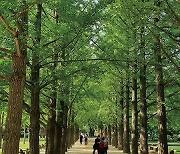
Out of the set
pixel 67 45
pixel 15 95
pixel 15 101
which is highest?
pixel 67 45

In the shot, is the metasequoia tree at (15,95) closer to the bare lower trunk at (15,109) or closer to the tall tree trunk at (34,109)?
the bare lower trunk at (15,109)

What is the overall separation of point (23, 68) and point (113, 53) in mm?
5795

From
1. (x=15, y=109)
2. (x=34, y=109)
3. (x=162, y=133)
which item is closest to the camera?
(x=15, y=109)

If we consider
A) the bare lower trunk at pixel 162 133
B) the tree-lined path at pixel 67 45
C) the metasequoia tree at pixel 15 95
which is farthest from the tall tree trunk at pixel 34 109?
the bare lower trunk at pixel 162 133

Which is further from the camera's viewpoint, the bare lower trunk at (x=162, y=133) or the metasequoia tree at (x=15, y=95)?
the bare lower trunk at (x=162, y=133)

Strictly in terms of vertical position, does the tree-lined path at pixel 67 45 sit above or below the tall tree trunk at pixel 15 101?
above

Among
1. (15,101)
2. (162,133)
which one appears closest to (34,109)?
(15,101)

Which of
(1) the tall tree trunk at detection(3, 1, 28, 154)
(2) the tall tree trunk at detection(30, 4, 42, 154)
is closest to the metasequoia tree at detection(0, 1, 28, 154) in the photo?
(1) the tall tree trunk at detection(3, 1, 28, 154)

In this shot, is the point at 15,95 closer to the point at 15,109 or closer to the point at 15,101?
the point at 15,101

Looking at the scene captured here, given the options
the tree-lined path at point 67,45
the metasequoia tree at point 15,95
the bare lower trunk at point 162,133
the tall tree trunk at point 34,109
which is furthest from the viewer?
the bare lower trunk at point 162,133

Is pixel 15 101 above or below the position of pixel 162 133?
above

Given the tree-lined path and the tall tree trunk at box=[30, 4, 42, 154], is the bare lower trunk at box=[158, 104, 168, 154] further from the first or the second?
the tall tree trunk at box=[30, 4, 42, 154]

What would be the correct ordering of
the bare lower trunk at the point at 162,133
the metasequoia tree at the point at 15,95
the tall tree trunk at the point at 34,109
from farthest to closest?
the bare lower trunk at the point at 162,133, the tall tree trunk at the point at 34,109, the metasequoia tree at the point at 15,95

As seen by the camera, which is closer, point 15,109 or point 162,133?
point 15,109
